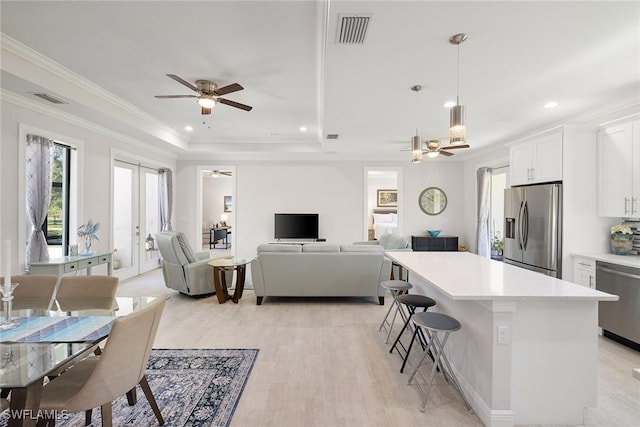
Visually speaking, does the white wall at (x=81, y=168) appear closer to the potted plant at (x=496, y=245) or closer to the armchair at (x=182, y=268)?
the armchair at (x=182, y=268)

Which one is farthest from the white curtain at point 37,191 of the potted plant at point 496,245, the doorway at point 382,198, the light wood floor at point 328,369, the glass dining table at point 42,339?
the doorway at point 382,198

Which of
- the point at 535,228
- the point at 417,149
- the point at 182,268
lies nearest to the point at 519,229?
the point at 535,228

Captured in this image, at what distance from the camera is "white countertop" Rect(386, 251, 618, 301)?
74.2 inches

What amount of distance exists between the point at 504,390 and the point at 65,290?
10.7ft

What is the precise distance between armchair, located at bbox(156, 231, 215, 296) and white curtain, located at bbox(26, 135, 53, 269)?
4.47 ft

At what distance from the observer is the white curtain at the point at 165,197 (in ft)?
23.0

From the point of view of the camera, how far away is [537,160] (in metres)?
4.09

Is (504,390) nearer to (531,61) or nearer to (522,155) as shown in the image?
(531,61)

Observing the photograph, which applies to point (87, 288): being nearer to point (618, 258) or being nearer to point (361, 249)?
point (361, 249)

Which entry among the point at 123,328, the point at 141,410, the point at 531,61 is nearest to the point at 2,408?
the point at 123,328

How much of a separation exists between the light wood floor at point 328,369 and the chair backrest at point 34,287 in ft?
3.77

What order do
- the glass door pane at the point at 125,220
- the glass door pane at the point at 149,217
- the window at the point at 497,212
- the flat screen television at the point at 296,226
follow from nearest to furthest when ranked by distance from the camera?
the glass door pane at the point at 125,220 → the glass door pane at the point at 149,217 → the window at the point at 497,212 → the flat screen television at the point at 296,226

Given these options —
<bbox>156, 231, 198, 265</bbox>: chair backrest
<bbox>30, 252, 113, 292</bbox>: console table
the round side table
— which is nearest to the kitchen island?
the round side table

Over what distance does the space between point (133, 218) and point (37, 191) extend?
7.64ft
